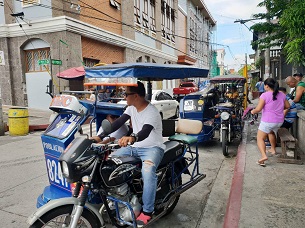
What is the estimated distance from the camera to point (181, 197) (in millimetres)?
4277

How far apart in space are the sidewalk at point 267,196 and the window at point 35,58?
1260 cm

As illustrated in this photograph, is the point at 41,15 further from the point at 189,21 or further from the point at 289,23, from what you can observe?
the point at 189,21

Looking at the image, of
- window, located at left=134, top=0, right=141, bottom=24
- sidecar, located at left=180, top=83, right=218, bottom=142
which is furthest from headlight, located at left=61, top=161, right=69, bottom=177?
window, located at left=134, top=0, right=141, bottom=24

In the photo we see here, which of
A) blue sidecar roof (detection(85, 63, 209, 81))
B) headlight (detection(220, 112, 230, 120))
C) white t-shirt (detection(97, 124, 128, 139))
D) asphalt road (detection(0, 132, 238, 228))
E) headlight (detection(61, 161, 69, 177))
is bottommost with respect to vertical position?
asphalt road (detection(0, 132, 238, 228))

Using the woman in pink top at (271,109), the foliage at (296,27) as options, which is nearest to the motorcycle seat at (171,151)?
the woman in pink top at (271,109)

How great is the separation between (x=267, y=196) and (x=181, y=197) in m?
1.30

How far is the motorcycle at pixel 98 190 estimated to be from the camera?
2.32m

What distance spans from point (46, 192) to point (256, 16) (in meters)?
11.4

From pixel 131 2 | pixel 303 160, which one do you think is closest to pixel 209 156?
pixel 303 160

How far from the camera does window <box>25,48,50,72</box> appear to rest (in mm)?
14516

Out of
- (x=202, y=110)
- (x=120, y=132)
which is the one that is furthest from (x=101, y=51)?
(x=120, y=132)

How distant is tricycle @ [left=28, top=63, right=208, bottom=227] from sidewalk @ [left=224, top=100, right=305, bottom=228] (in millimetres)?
725

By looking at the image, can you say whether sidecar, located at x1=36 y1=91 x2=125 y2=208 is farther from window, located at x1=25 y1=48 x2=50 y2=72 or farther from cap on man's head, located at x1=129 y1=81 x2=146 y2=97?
window, located at x1=25 y1=48 x2=50 y2=72

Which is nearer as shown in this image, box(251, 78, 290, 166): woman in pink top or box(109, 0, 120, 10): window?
box(251, 78, 290, 166): woman in pink top
